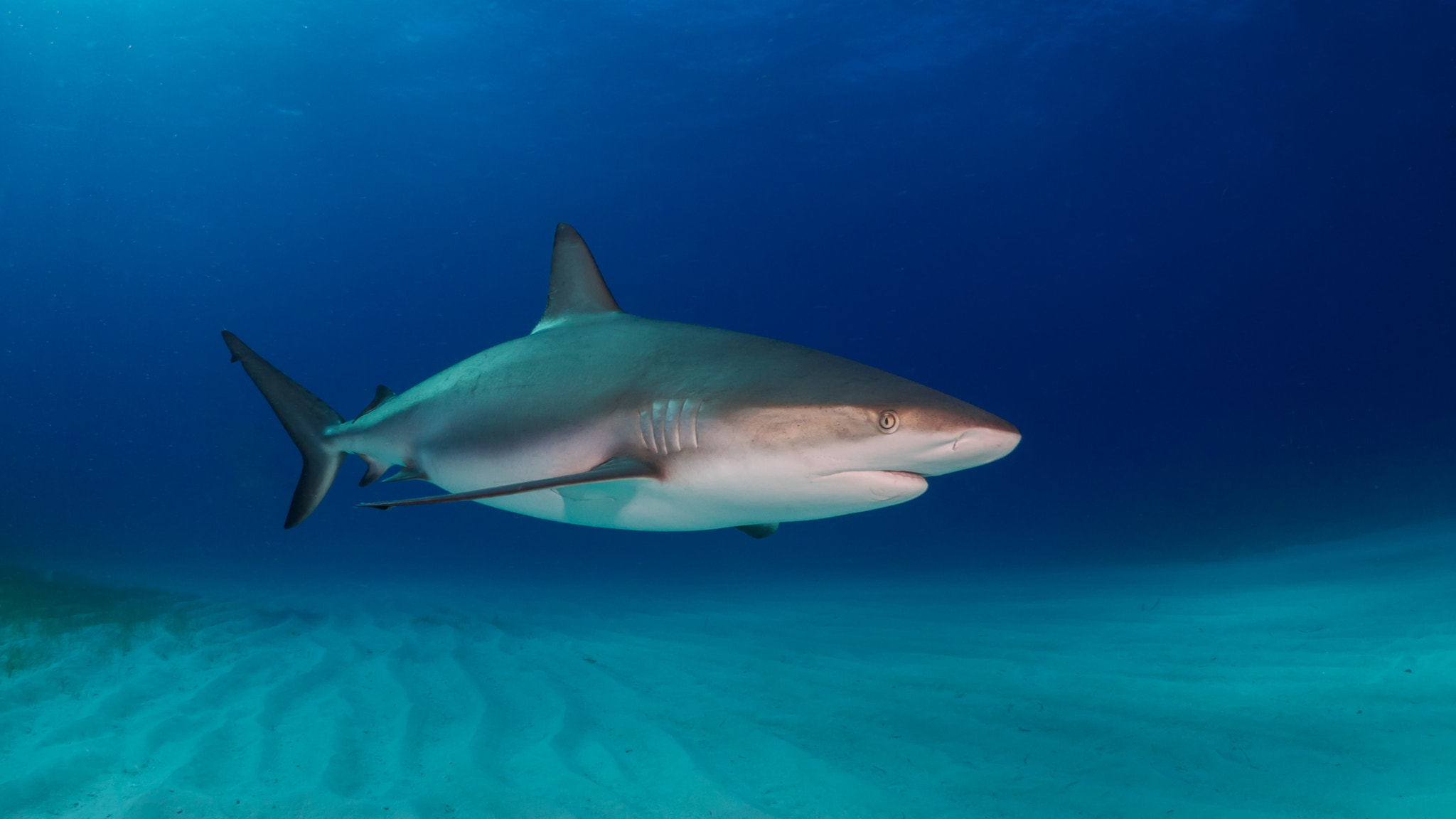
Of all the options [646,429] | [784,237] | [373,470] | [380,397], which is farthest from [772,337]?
[784,237]

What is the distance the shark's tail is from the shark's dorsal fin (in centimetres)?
133

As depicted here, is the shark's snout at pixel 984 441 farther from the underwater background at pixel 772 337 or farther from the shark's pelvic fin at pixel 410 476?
the shark's pelvic fin at pixel 410 476

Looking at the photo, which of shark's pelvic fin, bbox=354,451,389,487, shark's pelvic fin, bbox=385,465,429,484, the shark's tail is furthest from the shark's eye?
the shark's tail

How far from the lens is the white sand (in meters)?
2.21

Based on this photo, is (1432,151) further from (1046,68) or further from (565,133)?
(565,133)

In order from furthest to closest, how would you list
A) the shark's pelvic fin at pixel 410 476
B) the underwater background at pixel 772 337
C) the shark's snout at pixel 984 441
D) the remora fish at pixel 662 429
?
the shark's pelvic fin at pixel 410 476, the underwater background at pixel 772 337, the remora fish at pixel 662 429, the shark's snout at pixel 984 441

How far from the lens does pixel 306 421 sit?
353 cm

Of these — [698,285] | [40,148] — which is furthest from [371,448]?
[698,285]

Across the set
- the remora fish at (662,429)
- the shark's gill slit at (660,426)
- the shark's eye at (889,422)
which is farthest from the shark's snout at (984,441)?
the shark's gill slit at (660,426)

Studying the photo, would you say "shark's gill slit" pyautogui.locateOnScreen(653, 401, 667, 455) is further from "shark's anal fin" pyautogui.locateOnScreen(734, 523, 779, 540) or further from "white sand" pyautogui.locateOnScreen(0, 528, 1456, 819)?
"white sand" pyautogui.locateOnScreen(0, 528, 1456, 819)

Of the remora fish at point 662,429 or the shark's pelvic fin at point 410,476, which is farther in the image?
the shark's pelvic fin at point 410,476

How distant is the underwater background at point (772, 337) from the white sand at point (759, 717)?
32 mm

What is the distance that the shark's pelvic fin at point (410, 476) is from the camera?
3.10 m

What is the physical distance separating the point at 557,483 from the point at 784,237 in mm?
45019
